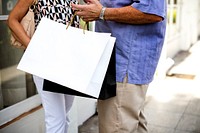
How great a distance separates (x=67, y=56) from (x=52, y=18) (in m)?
0.30

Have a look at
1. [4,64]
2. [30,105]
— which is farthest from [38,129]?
[4,64]

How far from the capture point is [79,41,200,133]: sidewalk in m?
3.54

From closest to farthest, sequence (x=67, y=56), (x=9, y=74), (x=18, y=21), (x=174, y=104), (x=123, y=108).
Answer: (x=67, y=56)
(x=18, y=21)
(x=123, y=108)
(x=9, y=74)
(x=174, y=104)

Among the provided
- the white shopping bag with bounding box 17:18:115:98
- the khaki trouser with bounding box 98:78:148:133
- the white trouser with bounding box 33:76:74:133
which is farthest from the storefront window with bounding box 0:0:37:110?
the khaki trouser with bounding box 98:78:148:133

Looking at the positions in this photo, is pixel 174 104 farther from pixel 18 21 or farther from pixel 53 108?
pixel 18 21

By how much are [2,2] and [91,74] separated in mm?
1200

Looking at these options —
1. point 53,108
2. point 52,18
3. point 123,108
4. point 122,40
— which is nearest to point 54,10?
point 52,18

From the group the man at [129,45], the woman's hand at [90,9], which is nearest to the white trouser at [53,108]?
the man at [129,45]

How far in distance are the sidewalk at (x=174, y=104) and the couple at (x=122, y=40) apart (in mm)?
1584

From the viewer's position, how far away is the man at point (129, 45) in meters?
1.65

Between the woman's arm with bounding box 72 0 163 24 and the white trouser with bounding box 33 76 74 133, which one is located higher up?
the woman's arm with bounding box 72 0 163 24

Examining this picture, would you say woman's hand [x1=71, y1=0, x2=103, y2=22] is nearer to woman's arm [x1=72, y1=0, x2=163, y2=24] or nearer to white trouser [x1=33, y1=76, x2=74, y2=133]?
woman's arm [x1=72, y1=0, x2=163, y2=24]

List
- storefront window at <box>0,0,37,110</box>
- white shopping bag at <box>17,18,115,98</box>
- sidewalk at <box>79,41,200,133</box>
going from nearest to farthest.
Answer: white shopping bag at <box>17,18,115,98</box> < storefront window at <box>0,0,37,110</box> < sidewalk at <box>79,41,200,133</box>

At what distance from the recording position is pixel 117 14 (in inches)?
65.2
